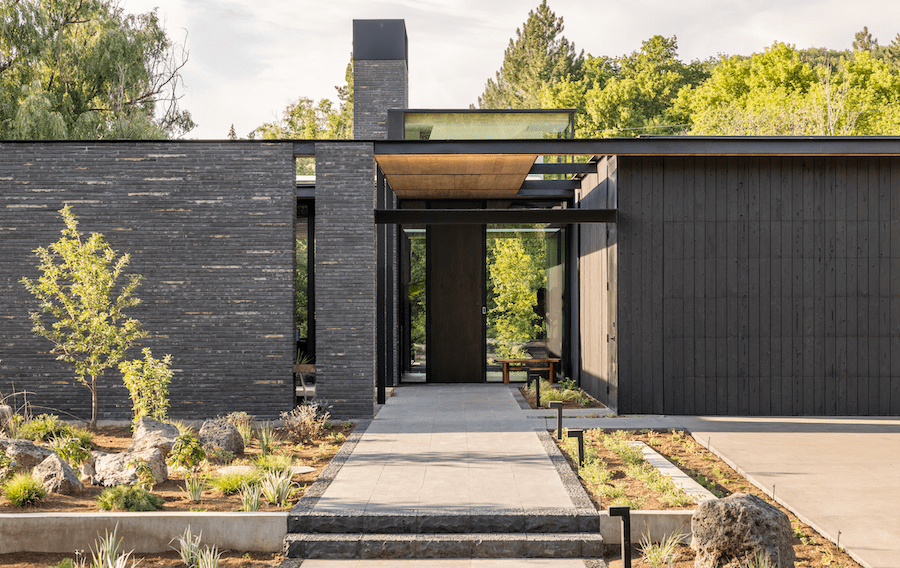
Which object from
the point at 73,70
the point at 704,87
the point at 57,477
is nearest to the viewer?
the point at 57,477

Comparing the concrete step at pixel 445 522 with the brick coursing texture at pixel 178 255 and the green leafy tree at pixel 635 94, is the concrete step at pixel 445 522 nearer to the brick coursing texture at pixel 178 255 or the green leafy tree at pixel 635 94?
A: the brick coursing texture at pixel 178 255

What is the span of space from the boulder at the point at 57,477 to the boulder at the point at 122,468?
9.0 inches

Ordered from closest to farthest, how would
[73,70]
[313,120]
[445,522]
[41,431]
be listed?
[445,522] → [41,431] → [73,70] → [313,120]

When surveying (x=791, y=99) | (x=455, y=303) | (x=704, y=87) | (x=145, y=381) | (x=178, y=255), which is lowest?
(x=145, y=381)

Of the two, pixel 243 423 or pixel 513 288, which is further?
pixel 513 288

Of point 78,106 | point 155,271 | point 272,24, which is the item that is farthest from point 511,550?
point 272,24

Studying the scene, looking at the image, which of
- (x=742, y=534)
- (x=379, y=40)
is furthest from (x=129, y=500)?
(x=379, y=40)

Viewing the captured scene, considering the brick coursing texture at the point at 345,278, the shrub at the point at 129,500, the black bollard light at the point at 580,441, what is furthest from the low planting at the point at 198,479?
the black bollard light at the point at 580,441

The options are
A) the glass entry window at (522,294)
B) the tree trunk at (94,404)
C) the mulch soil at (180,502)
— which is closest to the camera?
the mulch soil at (180,502)

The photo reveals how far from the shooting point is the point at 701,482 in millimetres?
5746

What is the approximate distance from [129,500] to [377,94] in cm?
994

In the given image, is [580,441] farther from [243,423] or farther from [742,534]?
[243,423]

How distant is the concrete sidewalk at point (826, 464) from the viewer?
182 inches

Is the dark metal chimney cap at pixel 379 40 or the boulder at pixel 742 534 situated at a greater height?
the dark metal chimney cap at pixel 379 40
